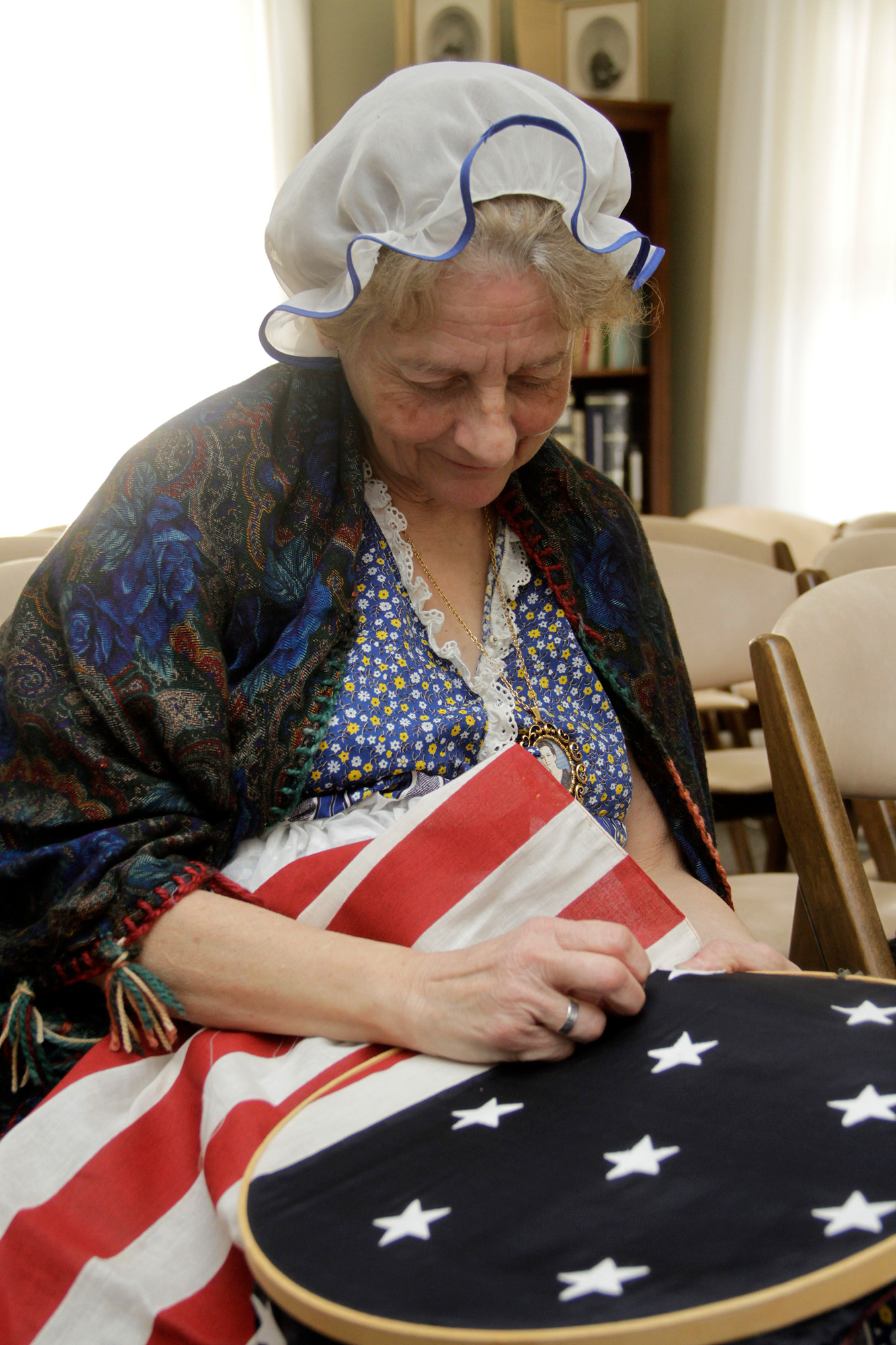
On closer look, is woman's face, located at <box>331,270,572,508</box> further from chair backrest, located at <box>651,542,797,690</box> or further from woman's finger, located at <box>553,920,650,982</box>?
chair backrest, located at <box>651,542,797,690</box>

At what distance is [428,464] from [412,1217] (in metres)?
0.65

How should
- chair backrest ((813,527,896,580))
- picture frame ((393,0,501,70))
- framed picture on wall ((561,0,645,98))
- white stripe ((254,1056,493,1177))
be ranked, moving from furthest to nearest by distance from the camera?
framed picture on wall ((561,0,645,98)), picture frame ((393,0,501,70)), chair backrest ((813,527,896,580)), white stripe ((254,1056,493,1177))

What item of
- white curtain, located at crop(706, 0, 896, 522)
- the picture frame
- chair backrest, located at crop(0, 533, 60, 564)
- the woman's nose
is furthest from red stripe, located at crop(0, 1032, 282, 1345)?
the picture frame

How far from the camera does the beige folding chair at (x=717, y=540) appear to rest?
8.79 feet

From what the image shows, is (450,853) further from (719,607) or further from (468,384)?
(719,607)

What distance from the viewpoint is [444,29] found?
404cm

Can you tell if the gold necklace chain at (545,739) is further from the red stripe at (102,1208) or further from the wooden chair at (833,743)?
the red stripe at (102,1208)

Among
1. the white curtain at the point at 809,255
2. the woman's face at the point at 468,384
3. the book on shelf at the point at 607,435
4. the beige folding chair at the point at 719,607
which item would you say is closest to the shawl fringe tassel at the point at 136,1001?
the woman's face at the point at 468,384

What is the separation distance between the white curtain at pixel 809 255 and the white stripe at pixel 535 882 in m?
3.38

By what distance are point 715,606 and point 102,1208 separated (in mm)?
1649

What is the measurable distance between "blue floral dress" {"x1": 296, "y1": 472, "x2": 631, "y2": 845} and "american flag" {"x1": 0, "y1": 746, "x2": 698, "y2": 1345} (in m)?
0.11

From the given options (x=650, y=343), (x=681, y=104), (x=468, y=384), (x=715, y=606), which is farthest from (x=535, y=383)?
(x=681, y=104)

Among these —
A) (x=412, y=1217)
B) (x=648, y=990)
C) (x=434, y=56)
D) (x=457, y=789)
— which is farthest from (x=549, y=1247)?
(x=434, y=56)

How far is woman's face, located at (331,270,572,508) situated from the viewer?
0.86m
